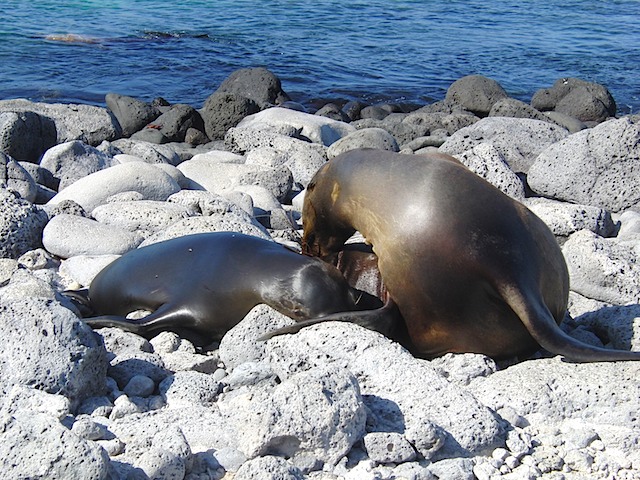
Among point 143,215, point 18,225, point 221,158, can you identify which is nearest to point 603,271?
point 143,215

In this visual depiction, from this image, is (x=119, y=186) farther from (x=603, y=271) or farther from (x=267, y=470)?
(x=267, y=470)

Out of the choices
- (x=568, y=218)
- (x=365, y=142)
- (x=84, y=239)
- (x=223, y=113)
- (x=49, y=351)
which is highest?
(x=49, y=351)

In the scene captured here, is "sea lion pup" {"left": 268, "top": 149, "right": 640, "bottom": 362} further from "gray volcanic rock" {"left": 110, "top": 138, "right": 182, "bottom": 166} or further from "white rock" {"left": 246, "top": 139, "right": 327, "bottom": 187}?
"gray volcanic rock" {"left": 110, "top": 138, "right": 182, "bottom": 166}

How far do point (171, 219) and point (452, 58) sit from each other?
18902 mm

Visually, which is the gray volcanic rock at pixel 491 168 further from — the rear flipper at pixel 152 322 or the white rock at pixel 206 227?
the rear flipper at pixel 152 322

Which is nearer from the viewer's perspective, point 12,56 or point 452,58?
point 12,56

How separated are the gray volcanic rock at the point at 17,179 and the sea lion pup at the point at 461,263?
4348mm

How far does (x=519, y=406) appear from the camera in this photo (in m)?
4.21

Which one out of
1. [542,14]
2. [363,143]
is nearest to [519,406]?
[363,143]

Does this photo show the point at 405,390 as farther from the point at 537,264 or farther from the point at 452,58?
the point at 452,58

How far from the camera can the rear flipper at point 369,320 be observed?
15.0 ft

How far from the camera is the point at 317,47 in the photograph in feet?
84.3

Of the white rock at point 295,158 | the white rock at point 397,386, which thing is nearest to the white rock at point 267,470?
the white rock at point 397,386

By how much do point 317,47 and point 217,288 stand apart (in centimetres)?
2120
